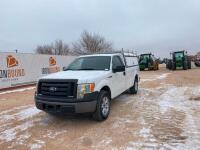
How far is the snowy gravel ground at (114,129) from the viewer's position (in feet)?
14.7

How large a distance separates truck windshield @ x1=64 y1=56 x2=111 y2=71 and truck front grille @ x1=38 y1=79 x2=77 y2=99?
153 cm

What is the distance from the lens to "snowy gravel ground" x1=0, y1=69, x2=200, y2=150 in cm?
447

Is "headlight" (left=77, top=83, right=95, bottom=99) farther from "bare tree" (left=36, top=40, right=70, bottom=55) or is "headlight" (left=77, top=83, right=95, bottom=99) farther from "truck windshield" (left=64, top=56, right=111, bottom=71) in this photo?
"bare tree" (left=36, top=40, right=70, bottom=55)

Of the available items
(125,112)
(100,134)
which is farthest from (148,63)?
(100,134)

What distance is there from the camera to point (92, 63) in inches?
283

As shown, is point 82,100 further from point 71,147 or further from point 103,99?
point 71,147

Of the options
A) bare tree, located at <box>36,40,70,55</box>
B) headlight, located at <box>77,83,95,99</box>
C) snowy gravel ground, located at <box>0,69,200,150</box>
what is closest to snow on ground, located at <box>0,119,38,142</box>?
Answer: snowy gravel ground, located at <box>0,69,200,150</box>

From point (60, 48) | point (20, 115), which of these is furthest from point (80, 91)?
point (60, 48)

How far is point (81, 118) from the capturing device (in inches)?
248

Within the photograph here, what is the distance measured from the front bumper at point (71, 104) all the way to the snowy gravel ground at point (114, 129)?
476mm

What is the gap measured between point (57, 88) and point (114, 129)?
5.77 feet

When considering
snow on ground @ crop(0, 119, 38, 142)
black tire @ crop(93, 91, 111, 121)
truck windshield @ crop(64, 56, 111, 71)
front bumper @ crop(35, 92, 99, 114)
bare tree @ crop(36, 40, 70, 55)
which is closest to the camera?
snow on ground @ crop(0, 119, 38, 142)

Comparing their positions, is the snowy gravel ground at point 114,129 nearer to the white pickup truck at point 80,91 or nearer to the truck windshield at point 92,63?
the white pickup truck at point 80,91

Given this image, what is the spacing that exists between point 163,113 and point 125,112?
1142 mm
